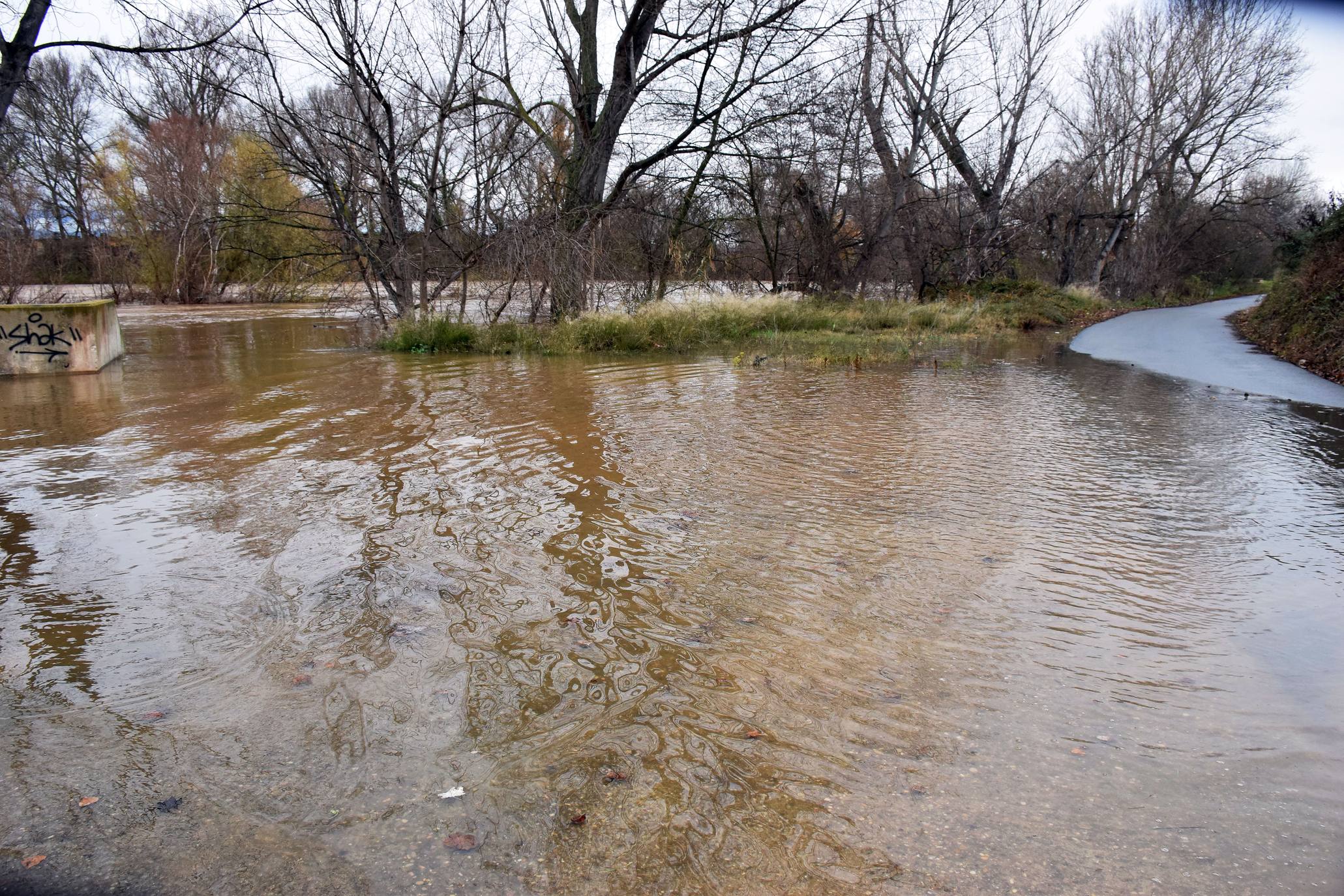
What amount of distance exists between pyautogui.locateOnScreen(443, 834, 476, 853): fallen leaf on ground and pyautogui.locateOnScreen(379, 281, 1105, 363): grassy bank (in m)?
11.5

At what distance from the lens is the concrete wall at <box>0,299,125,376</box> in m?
11.5

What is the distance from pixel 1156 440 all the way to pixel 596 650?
620 centimetres

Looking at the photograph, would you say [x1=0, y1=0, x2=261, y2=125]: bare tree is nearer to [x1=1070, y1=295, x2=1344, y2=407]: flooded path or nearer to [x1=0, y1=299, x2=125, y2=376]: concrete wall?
[x1=0, y1=299, x2=125, y2=376]: concrete wall

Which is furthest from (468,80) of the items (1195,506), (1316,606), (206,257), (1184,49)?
(1184,49)

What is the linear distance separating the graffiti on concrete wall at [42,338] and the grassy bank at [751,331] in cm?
469

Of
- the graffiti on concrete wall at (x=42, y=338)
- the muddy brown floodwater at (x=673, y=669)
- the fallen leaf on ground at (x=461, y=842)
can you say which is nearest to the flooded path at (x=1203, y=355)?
the muddy brown floodwater at (x=673, y=669)

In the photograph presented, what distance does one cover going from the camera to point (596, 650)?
136 inches

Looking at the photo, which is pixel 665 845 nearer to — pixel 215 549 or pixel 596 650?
pixel 596 650

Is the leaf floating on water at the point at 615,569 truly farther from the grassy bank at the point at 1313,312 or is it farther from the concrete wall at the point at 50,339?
the grassy bank at the point at 1313,312

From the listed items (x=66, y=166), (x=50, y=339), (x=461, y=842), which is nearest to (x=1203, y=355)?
(x=461, y=842)

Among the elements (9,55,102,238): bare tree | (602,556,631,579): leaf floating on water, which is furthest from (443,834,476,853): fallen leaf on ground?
(9,55,102,238): bare tree

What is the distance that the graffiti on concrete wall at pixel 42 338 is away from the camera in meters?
11.5

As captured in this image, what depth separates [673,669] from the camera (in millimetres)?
3311

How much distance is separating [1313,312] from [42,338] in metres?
20.2
